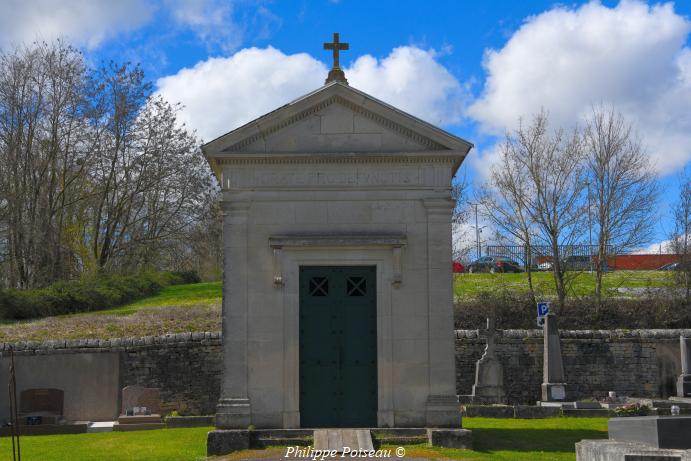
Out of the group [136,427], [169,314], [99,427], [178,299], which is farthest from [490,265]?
[136,427]

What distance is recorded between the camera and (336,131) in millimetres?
14422

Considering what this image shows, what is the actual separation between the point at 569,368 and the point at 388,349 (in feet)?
41.9

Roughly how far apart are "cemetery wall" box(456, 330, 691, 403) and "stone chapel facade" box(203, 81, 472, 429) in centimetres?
1100

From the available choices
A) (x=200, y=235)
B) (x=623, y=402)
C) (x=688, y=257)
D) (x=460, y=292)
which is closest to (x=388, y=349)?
(x=623, y=402)

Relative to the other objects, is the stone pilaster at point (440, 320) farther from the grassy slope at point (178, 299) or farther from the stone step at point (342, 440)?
the grassy slope at point (178, 299)

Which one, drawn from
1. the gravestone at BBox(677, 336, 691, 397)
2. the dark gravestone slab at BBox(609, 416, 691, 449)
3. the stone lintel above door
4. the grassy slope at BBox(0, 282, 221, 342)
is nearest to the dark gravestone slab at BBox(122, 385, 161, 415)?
the grassy slope at BBox(0, 282, 221, 342)

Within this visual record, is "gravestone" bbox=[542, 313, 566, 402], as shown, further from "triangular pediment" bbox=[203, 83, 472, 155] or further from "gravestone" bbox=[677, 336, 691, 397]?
"triangular pediment" bbox=[203, 83, 472, 155]

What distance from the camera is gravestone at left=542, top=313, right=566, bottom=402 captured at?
74.4 feet

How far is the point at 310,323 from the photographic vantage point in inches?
552

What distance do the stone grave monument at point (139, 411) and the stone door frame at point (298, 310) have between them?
652cm

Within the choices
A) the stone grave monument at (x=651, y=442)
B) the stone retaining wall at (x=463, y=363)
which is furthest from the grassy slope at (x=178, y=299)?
the stone grave monument at (x=651, y=442)

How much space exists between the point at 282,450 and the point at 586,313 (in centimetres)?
2081

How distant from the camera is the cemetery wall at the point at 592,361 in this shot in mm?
24656

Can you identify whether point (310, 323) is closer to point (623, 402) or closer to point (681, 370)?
point (623, 402)
